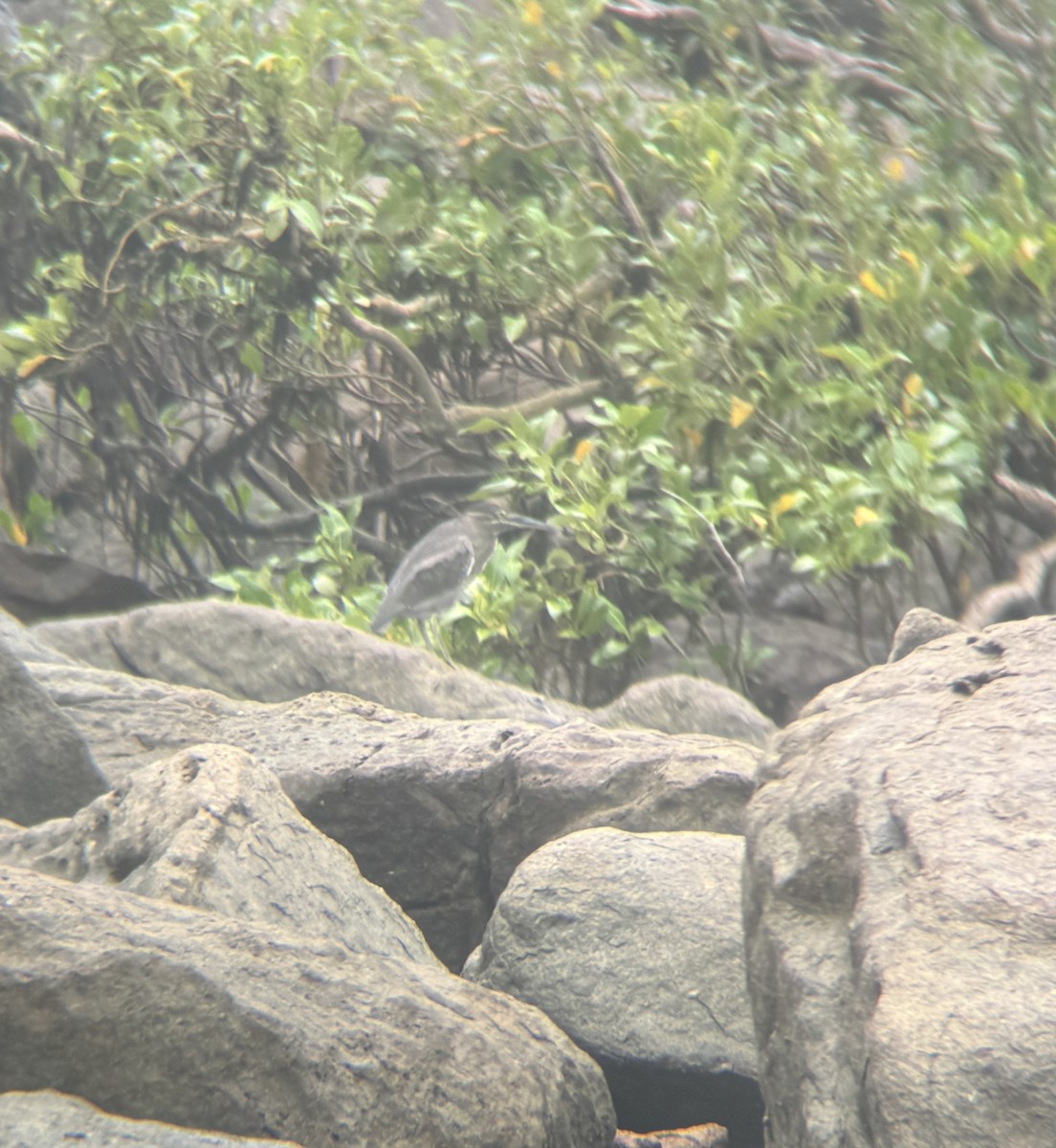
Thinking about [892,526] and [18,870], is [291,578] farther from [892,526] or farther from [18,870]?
[18,870]

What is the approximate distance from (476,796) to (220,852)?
910mm

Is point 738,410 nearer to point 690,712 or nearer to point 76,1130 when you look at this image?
point 690,712

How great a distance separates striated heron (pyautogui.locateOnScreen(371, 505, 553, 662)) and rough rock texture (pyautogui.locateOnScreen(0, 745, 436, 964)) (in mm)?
2549

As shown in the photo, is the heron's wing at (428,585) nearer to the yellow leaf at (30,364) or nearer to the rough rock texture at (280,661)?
the rough rock texture at (280,661)

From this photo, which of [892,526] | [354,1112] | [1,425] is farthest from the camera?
[1,425]

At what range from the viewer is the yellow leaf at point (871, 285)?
4801mm

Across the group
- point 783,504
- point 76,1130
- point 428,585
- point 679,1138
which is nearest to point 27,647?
point 428,585

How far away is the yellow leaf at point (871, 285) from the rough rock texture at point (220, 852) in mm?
3014

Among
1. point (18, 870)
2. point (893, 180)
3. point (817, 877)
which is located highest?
point (893, 180)

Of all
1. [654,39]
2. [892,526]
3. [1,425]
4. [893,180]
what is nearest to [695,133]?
[893,180]

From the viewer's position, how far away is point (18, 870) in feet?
6.47

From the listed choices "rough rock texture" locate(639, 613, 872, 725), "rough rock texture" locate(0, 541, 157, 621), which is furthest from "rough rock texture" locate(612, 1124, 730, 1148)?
"rough rock texture" locate(0, 541, 157, 621)

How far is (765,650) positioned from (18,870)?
3.76 metres

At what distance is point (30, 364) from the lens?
6000 millimetres
